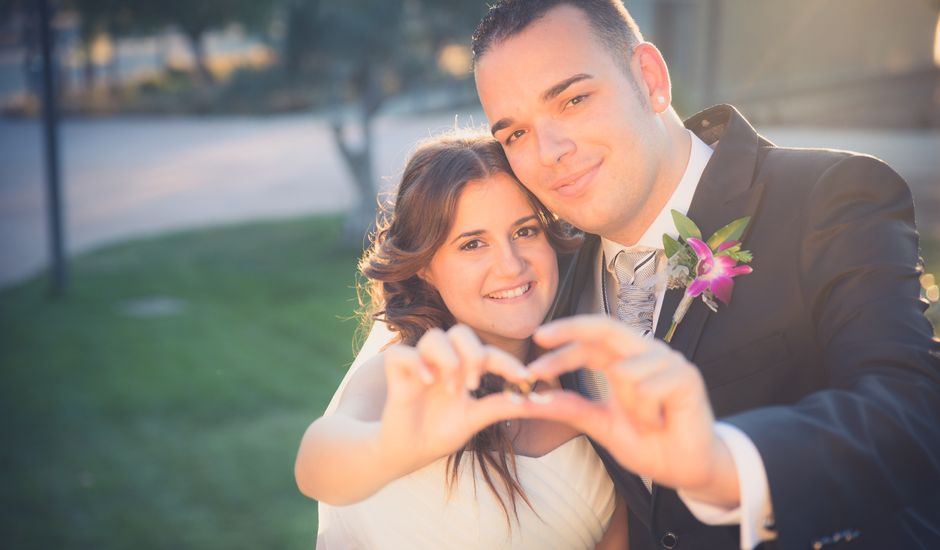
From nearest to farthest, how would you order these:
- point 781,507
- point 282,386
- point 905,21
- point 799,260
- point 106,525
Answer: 1. point 781,507
2. point 799,260
3. point 106,525
4. point 282,386
5. point 905,21

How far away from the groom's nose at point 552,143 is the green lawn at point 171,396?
3085 millimetres

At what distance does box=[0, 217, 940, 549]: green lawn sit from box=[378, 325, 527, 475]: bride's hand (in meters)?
3.41

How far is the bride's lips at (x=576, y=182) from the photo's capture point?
254cm

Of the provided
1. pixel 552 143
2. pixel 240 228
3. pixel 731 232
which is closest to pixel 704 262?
pixel 731 232

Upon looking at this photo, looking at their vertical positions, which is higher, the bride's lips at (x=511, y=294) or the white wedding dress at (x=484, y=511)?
the bride's lips at (x=511, y=294)

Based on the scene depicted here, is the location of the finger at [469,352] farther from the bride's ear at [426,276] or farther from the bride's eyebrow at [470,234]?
the bride's ear at [426,276]

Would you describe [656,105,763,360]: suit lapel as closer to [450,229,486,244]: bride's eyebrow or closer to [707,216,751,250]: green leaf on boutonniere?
[707,216,751,250]: green leaf on boutonniere

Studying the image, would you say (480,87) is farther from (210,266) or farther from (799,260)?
(210,266)

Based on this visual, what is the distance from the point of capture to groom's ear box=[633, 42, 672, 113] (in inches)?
105

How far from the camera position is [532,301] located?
272 cm

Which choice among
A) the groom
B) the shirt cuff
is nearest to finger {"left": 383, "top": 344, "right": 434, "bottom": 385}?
the groom

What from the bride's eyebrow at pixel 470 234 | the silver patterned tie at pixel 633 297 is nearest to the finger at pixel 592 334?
the silver patterned tie at pixel 633 297

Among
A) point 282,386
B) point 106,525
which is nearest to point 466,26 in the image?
point 282,386

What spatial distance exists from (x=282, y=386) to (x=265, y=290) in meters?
2.73
